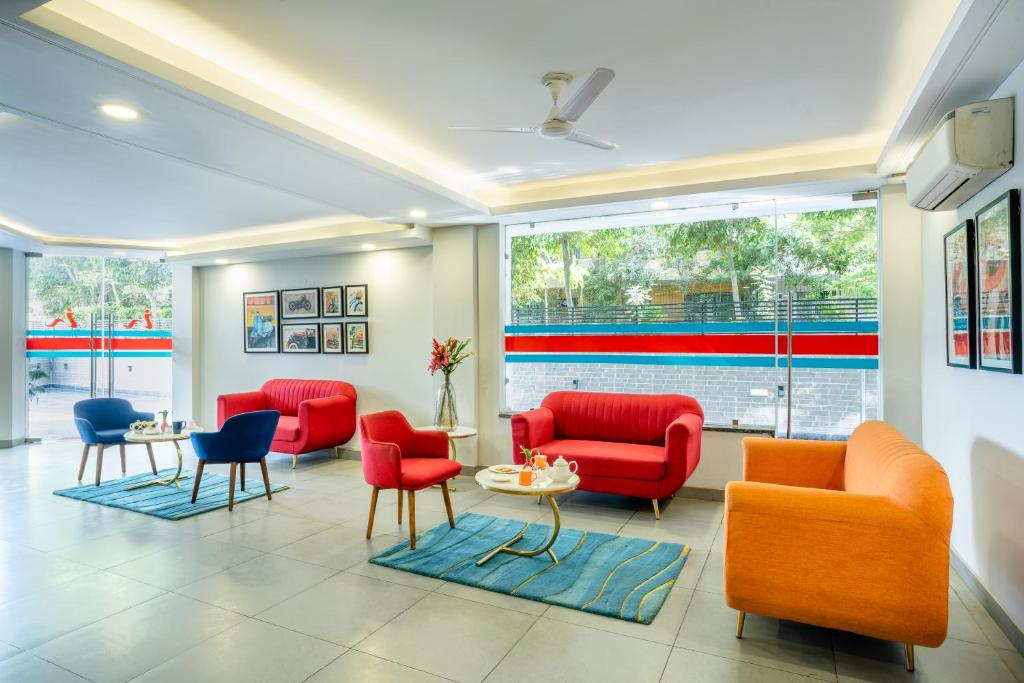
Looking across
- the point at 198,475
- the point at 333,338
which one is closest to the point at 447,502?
the point at 198,475

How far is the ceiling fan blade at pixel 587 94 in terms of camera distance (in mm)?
2888

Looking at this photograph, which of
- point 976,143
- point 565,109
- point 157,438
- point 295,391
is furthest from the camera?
point 295,391

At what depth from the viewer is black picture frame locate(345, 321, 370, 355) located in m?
7.64

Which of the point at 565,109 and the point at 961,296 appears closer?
the point at 565,109

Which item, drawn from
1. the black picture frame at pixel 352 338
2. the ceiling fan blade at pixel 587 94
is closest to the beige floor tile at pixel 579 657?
the ceiling fan blade at pixel 587 94

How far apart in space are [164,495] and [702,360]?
552cm

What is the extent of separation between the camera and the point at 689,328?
19.5 feet

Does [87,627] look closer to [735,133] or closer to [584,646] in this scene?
[584,646]

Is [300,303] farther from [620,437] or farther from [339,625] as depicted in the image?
[339,625]

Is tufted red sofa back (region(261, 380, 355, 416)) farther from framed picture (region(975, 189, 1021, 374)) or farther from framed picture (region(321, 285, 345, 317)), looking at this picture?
framed picture (region(975, 189, 1021, 374))

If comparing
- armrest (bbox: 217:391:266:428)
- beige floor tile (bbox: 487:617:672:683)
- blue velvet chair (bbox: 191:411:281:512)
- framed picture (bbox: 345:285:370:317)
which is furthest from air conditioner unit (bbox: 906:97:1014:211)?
armrest (bbox: 217:391:266:428)

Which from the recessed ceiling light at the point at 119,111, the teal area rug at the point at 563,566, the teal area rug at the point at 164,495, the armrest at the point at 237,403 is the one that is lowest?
the teal area rug at the point at 563,566

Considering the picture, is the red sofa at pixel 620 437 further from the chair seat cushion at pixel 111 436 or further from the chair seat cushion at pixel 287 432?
the chair seat cushion at pixel 111 436

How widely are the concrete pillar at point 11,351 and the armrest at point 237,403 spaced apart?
3.26m
